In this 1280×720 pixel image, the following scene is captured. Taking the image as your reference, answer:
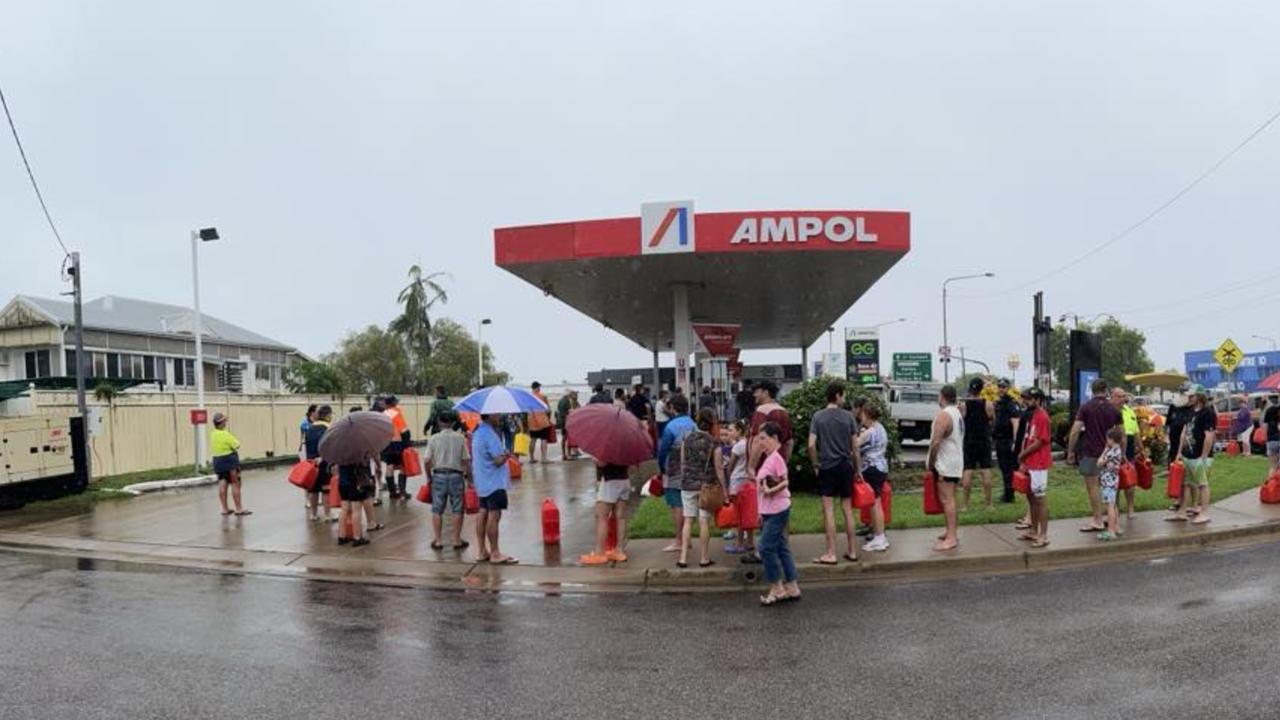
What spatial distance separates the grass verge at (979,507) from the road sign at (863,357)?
22443 mm

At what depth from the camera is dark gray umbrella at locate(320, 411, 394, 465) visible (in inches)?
397

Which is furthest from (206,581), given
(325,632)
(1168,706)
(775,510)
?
(1168,706)

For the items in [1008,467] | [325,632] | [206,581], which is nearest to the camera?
[325,632]

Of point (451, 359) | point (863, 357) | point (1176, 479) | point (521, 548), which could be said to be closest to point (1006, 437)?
point (1176, 479)

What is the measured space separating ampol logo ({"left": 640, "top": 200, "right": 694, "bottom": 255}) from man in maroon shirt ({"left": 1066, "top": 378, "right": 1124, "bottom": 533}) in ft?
27.1

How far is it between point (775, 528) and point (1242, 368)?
109488mm

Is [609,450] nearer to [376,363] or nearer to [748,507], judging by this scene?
[748,507]

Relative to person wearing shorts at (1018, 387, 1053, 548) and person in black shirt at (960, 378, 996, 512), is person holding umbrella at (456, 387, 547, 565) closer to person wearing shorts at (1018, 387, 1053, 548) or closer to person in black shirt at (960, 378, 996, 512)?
person wearing shorts at (1018, 387, 1053, 548)

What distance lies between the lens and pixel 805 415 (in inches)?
543

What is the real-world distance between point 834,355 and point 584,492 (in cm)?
3426

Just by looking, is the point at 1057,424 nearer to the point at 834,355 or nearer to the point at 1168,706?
the point at 1168,706

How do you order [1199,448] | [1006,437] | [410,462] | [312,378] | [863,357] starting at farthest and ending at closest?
[312,378] → [863,357] → [410,462] → [1006,437] → [1199,448]

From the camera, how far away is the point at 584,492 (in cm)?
1501

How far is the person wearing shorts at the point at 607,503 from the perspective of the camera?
9.19 metres
